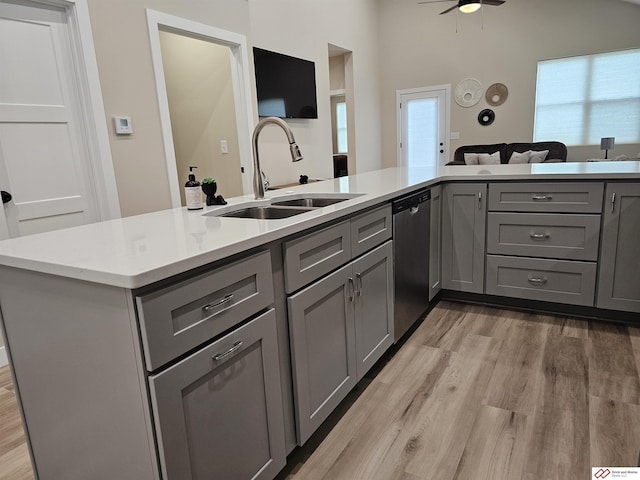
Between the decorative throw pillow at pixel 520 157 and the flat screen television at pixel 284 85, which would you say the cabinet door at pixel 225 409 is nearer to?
the flat screen television at pixel 284 85

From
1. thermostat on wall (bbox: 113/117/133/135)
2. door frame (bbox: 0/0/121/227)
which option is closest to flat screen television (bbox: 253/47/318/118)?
thermostat on wall (bbox: 113/117/133/135)

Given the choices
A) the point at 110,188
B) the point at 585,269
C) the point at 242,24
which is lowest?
the point at 585,269

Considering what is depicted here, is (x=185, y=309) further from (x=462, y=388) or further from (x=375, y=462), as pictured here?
(x=462, y=388)

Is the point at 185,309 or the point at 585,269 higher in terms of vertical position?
the point at 185,309

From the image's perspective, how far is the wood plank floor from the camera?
1459 mm

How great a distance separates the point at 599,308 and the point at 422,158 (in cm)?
575

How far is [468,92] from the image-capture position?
7.22 m

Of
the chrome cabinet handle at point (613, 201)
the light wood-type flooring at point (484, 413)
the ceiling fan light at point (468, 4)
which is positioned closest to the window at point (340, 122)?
the ceiling fan light at point (468, 4)

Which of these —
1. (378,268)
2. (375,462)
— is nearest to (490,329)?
(378,268)

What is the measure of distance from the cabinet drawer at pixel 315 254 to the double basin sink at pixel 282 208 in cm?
18

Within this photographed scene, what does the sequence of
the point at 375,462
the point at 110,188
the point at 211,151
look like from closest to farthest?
the point at 375,462
the point at 110,188
the point at 211,151

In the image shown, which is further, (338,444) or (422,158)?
(422,158)

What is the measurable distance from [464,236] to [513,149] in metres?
4.70

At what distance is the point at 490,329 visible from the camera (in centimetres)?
249
